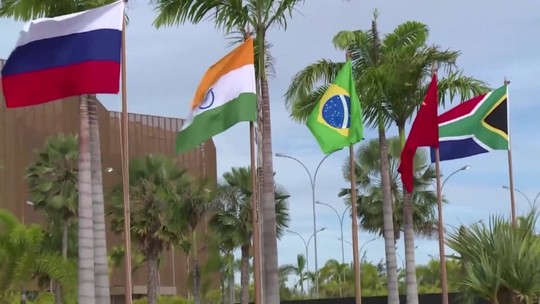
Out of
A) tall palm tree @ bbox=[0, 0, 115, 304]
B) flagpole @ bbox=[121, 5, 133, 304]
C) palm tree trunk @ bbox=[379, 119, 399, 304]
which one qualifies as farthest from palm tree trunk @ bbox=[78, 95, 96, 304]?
palm tree trunk @ bbox=[379, 119, 399, 304]

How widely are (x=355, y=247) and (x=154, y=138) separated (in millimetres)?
69972

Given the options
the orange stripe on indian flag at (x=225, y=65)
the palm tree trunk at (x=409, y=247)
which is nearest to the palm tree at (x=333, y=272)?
the palm tree trunk at (x=409, y=247)

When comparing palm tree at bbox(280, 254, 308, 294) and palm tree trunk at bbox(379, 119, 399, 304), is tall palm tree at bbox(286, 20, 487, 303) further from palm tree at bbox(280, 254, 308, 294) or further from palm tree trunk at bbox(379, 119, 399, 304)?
palm tree at bbox(280, 254, 308, 294)

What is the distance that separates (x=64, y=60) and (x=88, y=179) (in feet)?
17.9

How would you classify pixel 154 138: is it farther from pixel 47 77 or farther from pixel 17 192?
pixel 47 77

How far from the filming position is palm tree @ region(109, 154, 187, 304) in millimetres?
48531

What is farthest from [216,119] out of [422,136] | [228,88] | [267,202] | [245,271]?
[245,271]

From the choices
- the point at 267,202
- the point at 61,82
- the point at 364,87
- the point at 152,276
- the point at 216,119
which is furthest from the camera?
the point at 152,276

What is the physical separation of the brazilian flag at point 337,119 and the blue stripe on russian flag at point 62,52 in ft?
19.2

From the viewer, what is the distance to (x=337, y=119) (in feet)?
76.1

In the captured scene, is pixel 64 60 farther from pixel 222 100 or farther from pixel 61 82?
pixel 222 100

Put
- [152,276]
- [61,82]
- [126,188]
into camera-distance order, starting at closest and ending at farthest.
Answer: [61,82]
[126,188]
[152,276]

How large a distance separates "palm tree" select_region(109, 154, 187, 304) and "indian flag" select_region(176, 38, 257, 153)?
2906cm

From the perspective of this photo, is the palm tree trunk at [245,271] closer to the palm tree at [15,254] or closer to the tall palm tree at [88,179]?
the palm tree at [15,254]
